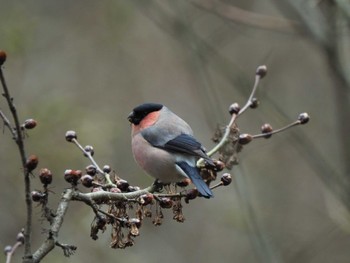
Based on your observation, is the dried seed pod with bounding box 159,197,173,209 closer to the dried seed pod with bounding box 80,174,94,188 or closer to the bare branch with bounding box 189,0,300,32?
the dried seed pod with bounding box 80,174,94,188

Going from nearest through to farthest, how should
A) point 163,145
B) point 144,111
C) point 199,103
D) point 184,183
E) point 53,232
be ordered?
point 53,232 < point 184,183 < point 163,145 < point 144,111 < point 199,103

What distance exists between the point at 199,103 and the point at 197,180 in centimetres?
541

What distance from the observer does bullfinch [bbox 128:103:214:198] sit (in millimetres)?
3723

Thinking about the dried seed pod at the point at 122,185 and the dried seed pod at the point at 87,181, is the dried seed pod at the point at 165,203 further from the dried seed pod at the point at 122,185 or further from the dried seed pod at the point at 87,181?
the dried seed pod at the point at 87,181

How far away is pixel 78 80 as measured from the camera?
8867 mm

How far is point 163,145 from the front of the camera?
4141mm

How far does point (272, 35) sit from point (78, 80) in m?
2.51

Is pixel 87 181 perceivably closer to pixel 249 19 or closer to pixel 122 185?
pixel 122 185

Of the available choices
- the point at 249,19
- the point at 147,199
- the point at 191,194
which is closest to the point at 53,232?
the point at 147,199

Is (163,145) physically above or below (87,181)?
below

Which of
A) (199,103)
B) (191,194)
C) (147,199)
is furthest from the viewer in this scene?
(199,103)

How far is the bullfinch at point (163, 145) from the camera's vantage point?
3723 millimetres

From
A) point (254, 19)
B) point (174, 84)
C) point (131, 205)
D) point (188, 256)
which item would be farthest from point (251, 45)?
point (131, 205)

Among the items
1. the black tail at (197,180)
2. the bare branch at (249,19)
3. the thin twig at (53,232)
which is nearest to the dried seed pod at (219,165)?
the black tail at (197,180)
